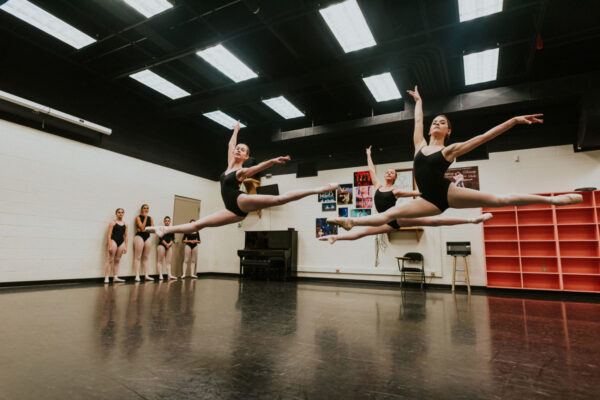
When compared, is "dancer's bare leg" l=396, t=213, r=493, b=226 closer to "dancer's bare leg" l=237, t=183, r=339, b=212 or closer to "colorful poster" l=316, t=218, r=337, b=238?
"dancer's bare leg" l=237, t=183, r=339, b=212

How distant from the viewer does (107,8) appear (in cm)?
472

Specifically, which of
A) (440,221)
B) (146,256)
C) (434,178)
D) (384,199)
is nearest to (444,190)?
(434,178)

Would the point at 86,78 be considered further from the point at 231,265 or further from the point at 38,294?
the point at 231,265

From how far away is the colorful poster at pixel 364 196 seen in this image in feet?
27.1

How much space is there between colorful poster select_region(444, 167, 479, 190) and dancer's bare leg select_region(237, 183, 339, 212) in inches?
212

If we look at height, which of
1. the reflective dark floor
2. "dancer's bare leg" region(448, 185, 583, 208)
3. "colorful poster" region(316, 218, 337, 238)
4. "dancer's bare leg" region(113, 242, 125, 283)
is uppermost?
"colorful poster" region(316, 218, 337, 238)

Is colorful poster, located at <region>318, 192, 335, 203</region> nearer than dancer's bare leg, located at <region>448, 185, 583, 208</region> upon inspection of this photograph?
No

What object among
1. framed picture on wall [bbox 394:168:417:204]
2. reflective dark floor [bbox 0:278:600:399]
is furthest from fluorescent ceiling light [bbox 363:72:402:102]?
reflective dark floor [bbox 0:278:600:399]

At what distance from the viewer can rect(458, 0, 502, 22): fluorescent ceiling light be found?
4441 mm

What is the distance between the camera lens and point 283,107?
7.78 meters

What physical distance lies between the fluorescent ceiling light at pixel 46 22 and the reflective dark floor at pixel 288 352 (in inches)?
174

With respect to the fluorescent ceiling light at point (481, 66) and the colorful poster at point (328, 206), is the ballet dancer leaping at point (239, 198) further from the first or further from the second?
the colorful poster at point (328, 206)

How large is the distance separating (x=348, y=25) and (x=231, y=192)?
11.6ft

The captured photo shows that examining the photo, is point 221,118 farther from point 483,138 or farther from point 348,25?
point 483,138
